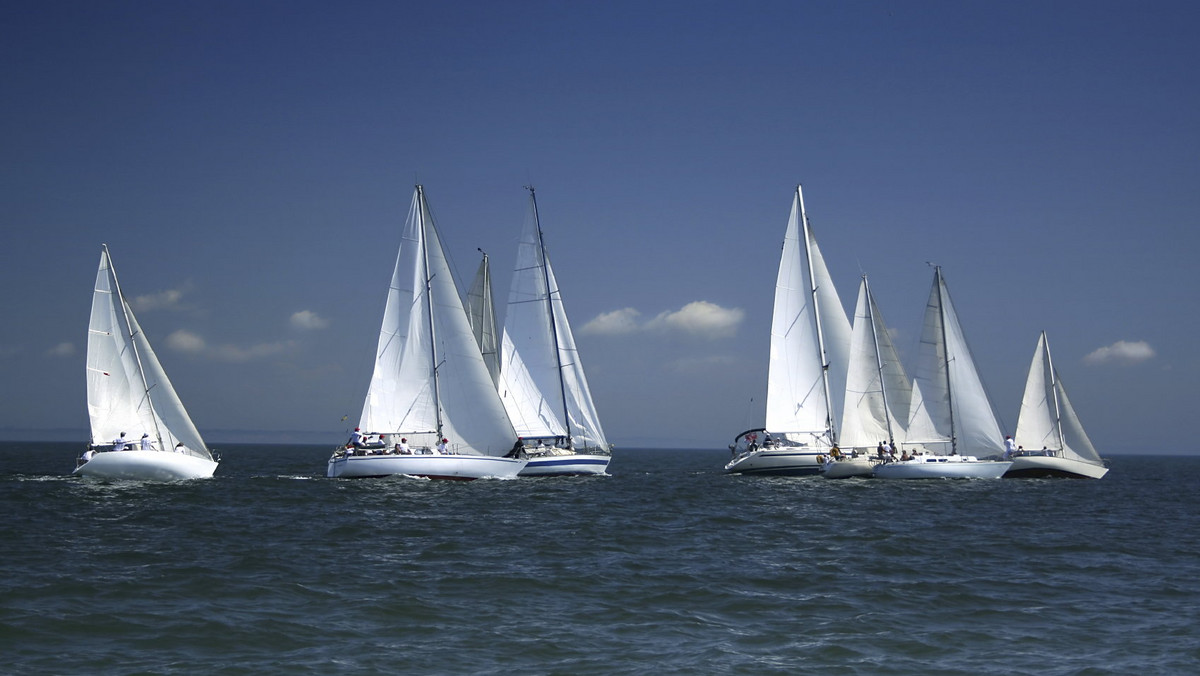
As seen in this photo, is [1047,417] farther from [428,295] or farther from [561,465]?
[428,295]

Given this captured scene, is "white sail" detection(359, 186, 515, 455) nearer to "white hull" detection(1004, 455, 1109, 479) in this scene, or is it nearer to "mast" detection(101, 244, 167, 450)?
"mast" detection(101, 244, 167, 450)

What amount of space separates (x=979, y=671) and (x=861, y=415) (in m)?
41.8

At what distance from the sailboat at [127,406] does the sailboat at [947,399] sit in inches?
1446

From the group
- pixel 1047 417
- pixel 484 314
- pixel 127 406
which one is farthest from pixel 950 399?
pixel 127 406

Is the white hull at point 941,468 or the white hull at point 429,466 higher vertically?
the white hull at point 941,468

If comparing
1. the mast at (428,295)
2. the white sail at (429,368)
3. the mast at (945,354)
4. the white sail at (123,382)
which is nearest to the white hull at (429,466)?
the white sail at (429,368)

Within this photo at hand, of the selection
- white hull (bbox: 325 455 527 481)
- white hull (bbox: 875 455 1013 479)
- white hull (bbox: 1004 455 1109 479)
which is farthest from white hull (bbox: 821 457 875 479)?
white hull (bbox: 325 455 527 481)

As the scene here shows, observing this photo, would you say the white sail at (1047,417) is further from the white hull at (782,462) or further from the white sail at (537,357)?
the white sail at (537,357)

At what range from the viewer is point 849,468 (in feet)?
163

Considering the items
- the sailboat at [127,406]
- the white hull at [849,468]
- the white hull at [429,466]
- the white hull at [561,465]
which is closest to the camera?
the sailboat at [127,406]

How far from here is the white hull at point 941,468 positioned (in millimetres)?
48500

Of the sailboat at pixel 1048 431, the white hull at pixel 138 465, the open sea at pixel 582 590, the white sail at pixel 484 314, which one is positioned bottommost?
the open sea at pixel 582 590

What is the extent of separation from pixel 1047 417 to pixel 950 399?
641 centimetres

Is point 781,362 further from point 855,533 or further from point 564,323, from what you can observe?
point 855,533
